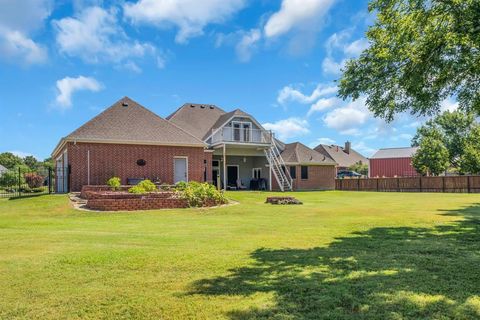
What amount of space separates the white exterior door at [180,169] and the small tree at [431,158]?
96.1 feet

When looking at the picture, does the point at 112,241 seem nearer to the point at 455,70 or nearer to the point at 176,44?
the point at 455,70

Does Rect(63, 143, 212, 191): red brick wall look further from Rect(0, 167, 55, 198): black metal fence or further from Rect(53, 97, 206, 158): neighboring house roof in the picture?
Rect(0, 167, 55, 198): black metal fence

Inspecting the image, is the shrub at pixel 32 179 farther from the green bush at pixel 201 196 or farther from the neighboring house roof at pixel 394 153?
the neighboring house roof at pixel 394 153

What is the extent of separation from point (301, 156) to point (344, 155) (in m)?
30.0

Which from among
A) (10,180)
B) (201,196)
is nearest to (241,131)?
(201,196)

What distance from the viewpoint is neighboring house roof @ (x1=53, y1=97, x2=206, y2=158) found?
72.6ft

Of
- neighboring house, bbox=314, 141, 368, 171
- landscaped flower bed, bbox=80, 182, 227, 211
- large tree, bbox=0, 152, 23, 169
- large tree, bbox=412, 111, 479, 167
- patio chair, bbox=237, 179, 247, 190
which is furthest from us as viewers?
large tree, bbox=0, 152, 23, 169

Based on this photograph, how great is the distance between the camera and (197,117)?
3334 centimetres

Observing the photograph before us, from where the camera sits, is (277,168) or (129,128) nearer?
(129,128)

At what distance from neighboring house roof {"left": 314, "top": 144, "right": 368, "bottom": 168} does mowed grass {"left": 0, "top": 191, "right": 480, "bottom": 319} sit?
1971 inches

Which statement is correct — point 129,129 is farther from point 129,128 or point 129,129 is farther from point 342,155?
point 342,155

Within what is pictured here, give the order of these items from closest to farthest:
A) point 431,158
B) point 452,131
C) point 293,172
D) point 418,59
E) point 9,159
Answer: point 418,59 → point 293,172 → point 431,158 → point 452,131 → point 9,159

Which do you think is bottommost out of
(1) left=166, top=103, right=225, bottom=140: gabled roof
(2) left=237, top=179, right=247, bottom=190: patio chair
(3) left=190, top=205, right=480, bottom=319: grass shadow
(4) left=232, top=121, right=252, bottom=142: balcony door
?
(3) left=190, top=205, right=480, bottom=319: grass shadow

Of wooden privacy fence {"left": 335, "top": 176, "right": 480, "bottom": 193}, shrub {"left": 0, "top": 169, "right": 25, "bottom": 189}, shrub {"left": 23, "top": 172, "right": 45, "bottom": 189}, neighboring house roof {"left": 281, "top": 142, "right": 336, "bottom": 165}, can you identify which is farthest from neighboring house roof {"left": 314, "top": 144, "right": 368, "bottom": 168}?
shrub {"left": 0, "top": 169, "right": 25, "bottom": 189}
